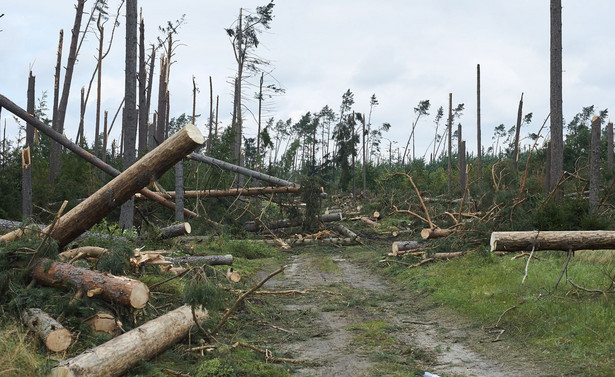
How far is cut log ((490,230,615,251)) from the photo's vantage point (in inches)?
311

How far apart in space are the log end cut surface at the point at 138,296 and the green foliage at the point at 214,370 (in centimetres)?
113

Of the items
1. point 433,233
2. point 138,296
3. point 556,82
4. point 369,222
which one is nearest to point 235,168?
point 369,222

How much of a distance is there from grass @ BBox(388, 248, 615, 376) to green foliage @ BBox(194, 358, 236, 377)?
11.9 ft

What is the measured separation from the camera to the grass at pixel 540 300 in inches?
250

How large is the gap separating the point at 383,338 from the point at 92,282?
370 centimetres

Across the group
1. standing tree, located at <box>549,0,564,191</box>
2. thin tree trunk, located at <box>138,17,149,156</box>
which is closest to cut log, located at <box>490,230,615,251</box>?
standing tree, located at <box>549,0,564,191</box>

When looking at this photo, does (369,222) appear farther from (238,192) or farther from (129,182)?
(129,182)

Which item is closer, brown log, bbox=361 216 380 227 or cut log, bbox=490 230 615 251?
cut log, bbox=490 230 615 251

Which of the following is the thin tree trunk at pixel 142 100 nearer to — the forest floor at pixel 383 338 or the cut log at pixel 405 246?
the cut log at pixel 405 246

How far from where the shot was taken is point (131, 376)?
5219 mm

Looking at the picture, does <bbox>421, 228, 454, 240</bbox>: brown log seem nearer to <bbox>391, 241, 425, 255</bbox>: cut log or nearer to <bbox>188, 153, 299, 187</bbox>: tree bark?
<bbox>391, 241, 425, 255</bbox>: cut log

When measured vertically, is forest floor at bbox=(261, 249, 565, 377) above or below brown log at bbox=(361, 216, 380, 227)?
below

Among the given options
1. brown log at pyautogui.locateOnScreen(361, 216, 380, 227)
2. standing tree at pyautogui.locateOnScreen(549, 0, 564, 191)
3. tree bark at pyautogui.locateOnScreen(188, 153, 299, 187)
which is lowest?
brown log at pyautogui.locateOnScreen(361, 216, 380, 227)

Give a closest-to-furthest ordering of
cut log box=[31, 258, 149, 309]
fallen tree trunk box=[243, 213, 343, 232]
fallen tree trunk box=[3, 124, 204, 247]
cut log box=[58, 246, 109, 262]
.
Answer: cut log box=[31, 258, 149, 309], fallen tree trunk box=[3, 124, 204, 247], cut log box=[58, 246, 109, 262], fallen tree trunk box=[243, 213, 343, 232]
